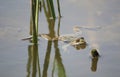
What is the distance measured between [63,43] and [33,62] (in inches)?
16.9

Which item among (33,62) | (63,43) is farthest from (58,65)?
(63,43)

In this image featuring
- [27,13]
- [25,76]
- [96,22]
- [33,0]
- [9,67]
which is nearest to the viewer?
[25,76]

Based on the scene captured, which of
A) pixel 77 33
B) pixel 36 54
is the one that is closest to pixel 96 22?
pixel 77 33

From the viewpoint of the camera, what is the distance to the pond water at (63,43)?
7.94 feet

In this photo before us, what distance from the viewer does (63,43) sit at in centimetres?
295

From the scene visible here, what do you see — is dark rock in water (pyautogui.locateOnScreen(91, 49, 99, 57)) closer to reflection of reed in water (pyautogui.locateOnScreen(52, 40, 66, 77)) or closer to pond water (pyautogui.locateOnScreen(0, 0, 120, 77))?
pond water (pyautogui.locateOnScreen(0, 0, 120, 77))

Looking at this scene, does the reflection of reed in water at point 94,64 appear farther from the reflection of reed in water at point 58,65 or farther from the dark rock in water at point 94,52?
the reflection of reed in water at point 58,65

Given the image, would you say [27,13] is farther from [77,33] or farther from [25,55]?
[25,55]

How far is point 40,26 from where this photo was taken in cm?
324

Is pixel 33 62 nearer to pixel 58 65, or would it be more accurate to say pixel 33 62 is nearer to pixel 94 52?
pixel 58 65

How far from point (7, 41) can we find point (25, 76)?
26.4 inches

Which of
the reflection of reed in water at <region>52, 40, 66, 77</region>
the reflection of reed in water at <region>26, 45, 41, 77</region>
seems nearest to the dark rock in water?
the reflection of reed in water at <region>52, 40, 66, 77</region>

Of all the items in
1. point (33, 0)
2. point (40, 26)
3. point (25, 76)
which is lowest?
point (25, 76)

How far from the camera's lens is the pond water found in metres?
2.42
